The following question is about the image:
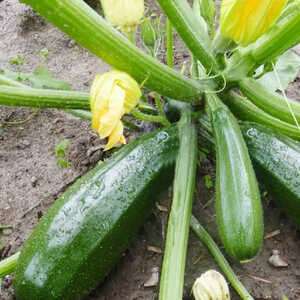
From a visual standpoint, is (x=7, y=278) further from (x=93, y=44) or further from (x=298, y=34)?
(x=298, y=34)

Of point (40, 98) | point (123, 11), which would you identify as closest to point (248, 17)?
point (123, 11)

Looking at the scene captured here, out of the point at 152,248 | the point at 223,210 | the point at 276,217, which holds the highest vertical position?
the point at 223,210

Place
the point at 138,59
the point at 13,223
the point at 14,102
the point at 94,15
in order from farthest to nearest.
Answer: the point at 13,223 < the point at 14,102 < the point at 138,59 < the point at 94,15

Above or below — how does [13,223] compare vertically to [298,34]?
below

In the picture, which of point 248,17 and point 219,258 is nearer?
point 248,17

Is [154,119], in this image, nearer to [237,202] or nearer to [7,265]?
[237,202]

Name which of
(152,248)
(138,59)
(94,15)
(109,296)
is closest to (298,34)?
(138,59)
